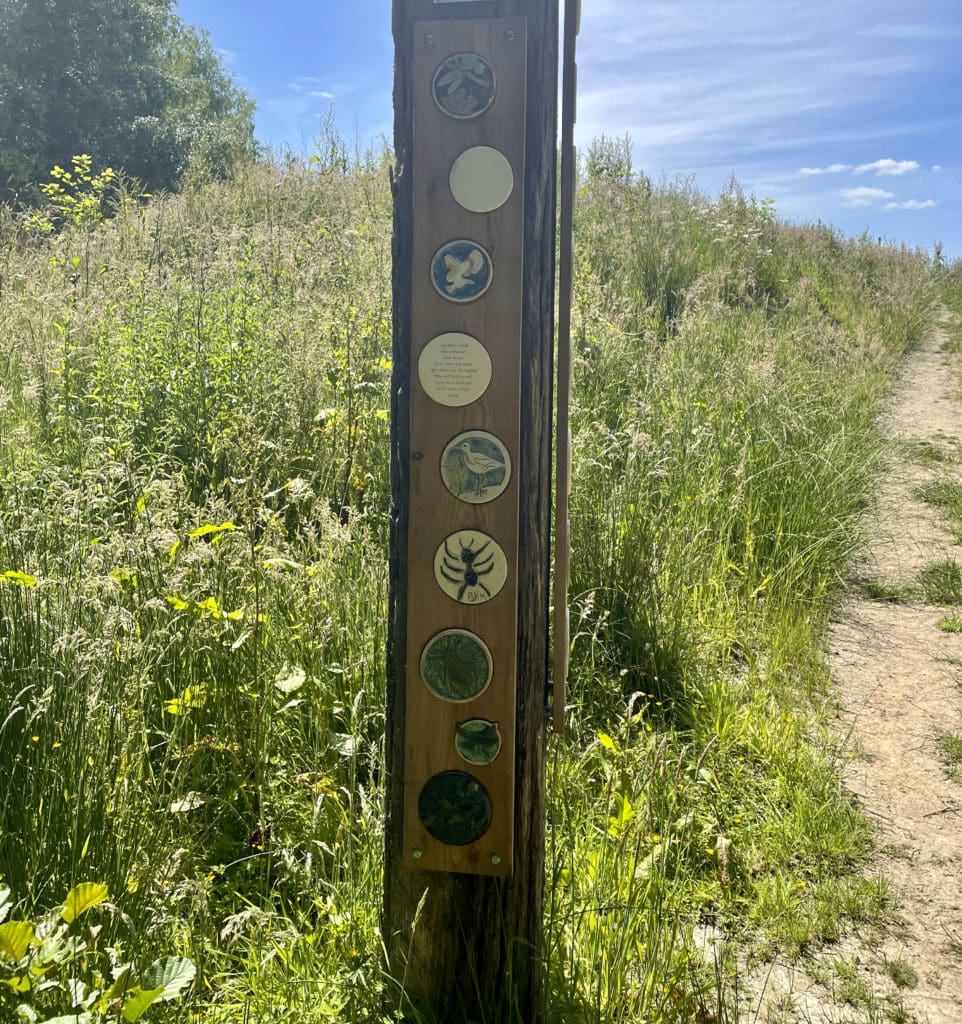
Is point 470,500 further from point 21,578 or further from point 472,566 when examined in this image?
point 21,578

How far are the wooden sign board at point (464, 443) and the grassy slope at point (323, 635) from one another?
1.15 ft

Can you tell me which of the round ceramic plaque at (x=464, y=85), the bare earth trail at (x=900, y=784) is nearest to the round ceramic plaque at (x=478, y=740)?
the bare earth trail at (x=900, y=784)

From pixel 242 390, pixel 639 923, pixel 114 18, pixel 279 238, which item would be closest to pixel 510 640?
pixel 639 923

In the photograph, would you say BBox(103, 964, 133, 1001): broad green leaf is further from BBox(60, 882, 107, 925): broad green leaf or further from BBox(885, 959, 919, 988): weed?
BBox(885, 959, 919, 988): weed

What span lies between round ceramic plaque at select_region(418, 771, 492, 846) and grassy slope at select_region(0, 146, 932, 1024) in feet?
1.02

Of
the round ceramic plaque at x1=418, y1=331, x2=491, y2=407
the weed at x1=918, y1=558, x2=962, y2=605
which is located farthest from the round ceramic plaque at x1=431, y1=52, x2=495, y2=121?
the weed at x1=918, y1=558, x2=962, y2=605

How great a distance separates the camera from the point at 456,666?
184 cm

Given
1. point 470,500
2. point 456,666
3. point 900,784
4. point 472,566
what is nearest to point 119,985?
point 456,666

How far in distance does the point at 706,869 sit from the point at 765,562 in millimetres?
2345

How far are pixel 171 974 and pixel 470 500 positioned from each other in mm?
1041

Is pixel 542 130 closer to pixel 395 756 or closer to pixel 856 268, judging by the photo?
pixel 395 756

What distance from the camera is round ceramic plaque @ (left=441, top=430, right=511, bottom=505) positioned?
179cm

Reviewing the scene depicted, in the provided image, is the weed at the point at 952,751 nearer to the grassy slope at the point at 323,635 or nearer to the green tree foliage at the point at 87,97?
the grassy slope at the point at 323,635

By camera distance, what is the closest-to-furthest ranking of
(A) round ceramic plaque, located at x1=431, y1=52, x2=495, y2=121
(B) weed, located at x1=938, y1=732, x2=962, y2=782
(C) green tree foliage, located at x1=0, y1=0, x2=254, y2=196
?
(A) round ceramic plaque, located at x1=431, y1=52, x2=495, y2=121, (B) weed, located at x1=938, y1=732, x2=962, y2=782, (C) green tree foliage, located at x1=0, y1=0, x2=254, y2=196
